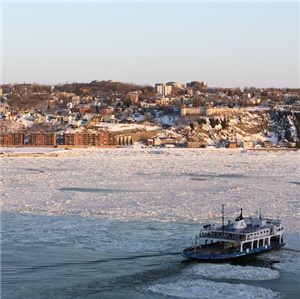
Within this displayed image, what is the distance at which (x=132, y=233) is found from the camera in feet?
65.2

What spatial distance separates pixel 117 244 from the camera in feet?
60.7

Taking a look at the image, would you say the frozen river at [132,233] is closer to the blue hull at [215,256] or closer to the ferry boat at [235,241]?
the blue hull at [215,256]

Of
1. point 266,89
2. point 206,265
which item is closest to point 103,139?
point 206,265

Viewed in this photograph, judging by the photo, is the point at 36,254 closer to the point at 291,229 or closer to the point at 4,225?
the point at 4,225

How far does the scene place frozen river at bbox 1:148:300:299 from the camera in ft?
49.1

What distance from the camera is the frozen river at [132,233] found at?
49.1 ft

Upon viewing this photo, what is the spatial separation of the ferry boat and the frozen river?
1.07 feet

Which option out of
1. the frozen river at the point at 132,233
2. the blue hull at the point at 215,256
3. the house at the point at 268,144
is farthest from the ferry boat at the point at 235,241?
the house at the point at 268,144

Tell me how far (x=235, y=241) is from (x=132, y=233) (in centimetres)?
324

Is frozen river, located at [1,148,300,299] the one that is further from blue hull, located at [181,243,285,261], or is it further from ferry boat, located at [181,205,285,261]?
ferry boat, located at [181,205,285,261]

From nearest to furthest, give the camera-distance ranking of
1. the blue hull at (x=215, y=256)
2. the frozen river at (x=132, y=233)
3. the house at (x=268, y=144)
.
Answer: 1. the frozen river at (x=132, y=233)
2. the blue hull at (x=215, y=256)
3. the house at (x=268, y=144)

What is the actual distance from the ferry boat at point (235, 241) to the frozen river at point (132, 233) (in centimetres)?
33

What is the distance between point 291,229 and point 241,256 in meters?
3.53

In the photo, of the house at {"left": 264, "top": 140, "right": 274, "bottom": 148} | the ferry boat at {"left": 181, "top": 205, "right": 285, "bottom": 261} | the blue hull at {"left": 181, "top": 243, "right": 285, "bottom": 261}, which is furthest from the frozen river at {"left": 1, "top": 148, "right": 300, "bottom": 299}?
the house at {"left": 264, "top": 140, "right": 274, "bottom": 148}
